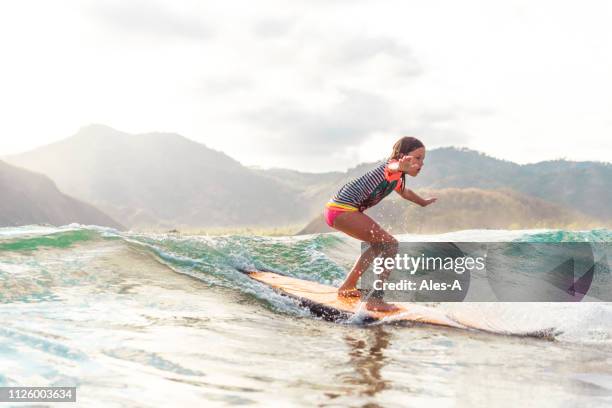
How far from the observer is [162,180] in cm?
12788

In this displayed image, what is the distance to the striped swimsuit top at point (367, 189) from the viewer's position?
18.8 feet

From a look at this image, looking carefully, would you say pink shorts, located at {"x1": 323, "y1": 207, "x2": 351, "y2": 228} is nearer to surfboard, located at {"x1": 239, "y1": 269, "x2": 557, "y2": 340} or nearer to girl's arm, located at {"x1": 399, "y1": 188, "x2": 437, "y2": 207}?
girl's arm, located at {"x1": 399, "y1": 188, "x2": 437, "y2": 207}

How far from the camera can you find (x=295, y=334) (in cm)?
471

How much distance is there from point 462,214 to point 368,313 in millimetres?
29271

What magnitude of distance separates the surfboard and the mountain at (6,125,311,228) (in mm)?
106102

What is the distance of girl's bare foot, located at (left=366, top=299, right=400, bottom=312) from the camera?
18.5 feet

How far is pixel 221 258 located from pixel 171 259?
37.1 inches

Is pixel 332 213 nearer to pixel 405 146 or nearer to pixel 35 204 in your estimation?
pixel 405 146

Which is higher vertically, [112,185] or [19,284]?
[112,185]

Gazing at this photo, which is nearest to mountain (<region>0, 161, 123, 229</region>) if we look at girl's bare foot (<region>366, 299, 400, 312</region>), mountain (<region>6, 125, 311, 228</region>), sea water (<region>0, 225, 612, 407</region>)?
sea water (<region>0, 225, 612, 407</region>)

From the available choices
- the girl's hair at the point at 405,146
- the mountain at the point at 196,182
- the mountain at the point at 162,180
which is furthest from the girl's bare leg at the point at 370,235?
the mountain at the point at 162,180

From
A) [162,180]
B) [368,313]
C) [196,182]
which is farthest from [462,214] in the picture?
[196,182]

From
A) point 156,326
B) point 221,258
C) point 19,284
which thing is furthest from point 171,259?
point 156,326

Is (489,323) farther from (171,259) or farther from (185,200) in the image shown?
(185,200)
